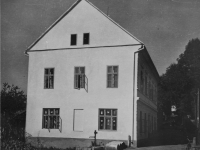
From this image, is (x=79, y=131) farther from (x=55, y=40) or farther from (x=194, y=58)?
(x=194, y=58)

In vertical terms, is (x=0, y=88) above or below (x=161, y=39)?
below

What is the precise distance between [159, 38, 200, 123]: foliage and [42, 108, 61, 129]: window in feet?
27.5

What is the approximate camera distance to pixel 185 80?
2323cm

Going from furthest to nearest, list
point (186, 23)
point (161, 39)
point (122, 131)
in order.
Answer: point (122, 131) → point (161, 39) → point (186, 23)

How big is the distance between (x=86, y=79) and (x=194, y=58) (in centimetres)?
760

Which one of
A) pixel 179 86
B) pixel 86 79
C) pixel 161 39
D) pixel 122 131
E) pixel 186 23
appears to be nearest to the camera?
pixel 186 23

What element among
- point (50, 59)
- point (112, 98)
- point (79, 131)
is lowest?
point (79, 131)

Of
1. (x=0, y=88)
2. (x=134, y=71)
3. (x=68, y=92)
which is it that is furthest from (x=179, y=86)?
(x=0, y=88)

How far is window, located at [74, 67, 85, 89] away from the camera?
2002 cm

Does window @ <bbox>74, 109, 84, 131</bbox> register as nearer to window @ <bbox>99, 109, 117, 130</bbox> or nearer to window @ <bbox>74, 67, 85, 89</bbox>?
window @ <bbox>99, 109, 117, 130</bbox>

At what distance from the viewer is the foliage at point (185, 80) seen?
19.9 metres

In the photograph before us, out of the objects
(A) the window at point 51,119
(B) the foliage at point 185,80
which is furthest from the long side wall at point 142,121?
(A) the window at point 51,119

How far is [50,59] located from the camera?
68.2ft

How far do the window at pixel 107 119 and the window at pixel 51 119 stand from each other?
289cm
